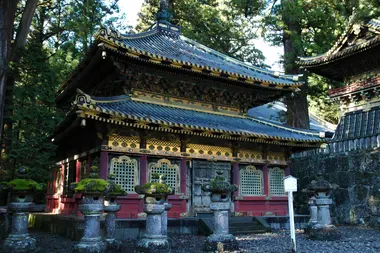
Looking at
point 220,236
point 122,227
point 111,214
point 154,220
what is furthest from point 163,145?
point 154,220

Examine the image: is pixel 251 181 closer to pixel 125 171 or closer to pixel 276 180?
pixel 276 180

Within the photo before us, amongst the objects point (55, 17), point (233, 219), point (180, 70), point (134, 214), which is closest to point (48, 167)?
point (134, 214)

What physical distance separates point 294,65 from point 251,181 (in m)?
9.05

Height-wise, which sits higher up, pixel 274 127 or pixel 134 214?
pixel 274 127

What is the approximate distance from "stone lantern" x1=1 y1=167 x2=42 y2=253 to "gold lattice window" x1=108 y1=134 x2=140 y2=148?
11.7ft

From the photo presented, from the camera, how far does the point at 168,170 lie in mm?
13266

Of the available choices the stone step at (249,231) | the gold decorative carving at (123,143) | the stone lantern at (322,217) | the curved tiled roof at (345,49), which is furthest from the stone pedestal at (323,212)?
the curved tiled roof at (345,49)

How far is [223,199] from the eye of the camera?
9.00 metres

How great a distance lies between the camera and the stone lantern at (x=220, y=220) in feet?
27.7

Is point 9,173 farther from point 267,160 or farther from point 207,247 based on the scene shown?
point 267,160

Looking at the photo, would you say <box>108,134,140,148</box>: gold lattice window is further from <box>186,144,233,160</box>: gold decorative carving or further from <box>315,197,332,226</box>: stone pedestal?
<box>315,197,332,226</box>: stone pedestal

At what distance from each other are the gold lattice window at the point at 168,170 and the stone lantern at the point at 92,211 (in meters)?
5.24

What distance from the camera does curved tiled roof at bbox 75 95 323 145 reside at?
36.1 ft

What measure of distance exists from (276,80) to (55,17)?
682 inches
